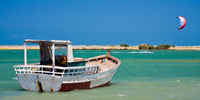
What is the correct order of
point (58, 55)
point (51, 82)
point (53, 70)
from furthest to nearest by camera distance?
point (58, 55) < point (51, 82) < point (53, 70)

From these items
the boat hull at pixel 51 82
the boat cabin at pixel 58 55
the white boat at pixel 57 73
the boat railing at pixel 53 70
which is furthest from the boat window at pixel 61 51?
the boat hull at pixel 51 82

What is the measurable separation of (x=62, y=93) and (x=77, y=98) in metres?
1.22

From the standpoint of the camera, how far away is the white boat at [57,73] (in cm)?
1727

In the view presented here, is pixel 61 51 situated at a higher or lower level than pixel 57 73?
higher

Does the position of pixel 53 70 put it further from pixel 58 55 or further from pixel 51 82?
pixel 58 55

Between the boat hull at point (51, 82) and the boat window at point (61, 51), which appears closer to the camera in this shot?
the boat hull at point (51, 82)

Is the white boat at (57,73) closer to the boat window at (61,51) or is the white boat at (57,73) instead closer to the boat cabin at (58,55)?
the boat cabin at (58,55)

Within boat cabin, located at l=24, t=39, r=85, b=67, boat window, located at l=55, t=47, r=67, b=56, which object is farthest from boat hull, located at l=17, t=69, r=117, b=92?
boat window, located at l=55, t=47, r=67, b=56

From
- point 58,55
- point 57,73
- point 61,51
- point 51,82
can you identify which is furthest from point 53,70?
point 61,51

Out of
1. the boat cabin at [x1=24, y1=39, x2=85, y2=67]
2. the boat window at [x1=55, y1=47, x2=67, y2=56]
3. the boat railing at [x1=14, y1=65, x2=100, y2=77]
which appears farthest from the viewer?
the boat window at [x1=55, y1=47, x2=67, y2=56]

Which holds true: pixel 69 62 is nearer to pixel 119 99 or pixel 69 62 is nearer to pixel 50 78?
pixel 50 78

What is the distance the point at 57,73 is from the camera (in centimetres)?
1716

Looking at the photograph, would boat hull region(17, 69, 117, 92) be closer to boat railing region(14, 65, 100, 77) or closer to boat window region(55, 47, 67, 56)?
boat railing region(14, 65, 100, 77)

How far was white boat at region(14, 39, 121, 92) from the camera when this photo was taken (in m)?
17.3
